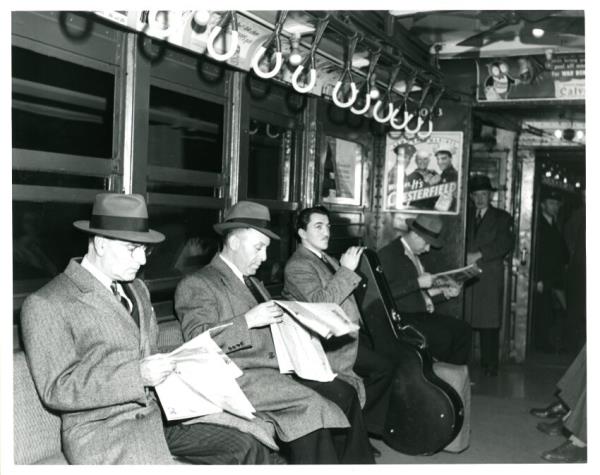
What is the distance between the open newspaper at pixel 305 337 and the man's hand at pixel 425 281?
1.96 m

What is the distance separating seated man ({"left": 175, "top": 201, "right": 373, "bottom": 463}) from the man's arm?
0.68 meters

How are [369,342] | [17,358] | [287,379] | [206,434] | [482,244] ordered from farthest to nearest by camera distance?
[482,244]
[369,342]
[287,379]
[206,434]
[17,358]

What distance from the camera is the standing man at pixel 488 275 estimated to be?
6.88 meters

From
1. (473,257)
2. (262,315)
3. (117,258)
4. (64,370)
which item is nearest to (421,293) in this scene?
(473,257)

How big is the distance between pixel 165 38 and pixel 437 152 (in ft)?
12.7

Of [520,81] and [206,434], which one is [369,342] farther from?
[520,81]

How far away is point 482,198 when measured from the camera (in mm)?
7035

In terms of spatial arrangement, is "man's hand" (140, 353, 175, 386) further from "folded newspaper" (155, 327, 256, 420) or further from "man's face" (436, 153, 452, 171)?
"man's face" (436, 153, 452, 171)

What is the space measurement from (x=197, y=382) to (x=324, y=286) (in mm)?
1628

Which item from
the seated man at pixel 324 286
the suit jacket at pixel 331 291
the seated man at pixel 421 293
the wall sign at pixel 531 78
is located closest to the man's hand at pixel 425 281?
the seated man at pixel 421 293

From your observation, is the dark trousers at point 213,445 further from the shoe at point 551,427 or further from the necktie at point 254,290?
the shoe at point 551,427
